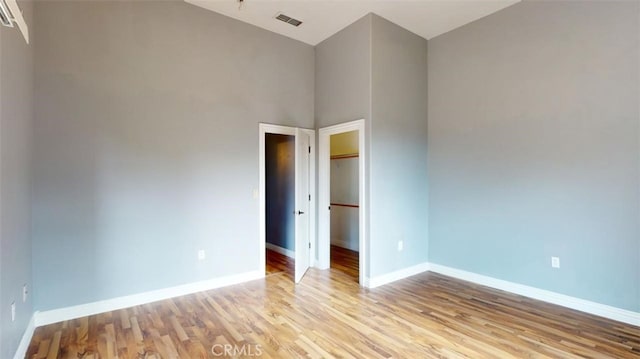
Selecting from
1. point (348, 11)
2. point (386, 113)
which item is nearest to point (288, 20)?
point (348, 11)

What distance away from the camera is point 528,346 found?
251 cm

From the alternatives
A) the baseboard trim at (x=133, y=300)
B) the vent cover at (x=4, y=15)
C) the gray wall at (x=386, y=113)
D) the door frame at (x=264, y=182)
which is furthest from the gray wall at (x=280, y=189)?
the vent cover at (x=4, y=15)

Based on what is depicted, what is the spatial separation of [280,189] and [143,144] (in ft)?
8.70

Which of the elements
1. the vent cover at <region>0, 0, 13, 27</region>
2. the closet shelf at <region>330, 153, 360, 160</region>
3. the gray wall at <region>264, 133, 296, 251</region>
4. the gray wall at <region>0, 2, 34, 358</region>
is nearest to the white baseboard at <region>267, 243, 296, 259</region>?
the gray wall at <region>264, 133, 296, 251</region>

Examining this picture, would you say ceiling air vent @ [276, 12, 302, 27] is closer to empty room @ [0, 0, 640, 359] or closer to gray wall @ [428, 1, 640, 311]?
empty room @ [0, 0, 640, 359]

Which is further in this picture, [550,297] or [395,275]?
[395,275]

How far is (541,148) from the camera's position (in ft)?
11.4

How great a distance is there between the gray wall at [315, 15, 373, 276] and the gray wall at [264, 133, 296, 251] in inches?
34.2

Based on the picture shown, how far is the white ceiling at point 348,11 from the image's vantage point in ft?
12.0

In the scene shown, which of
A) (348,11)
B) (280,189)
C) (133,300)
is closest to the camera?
(133,300)

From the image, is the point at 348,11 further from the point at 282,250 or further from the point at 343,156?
the point at 282,250

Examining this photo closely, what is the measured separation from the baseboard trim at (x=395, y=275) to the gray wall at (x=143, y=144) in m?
1.56

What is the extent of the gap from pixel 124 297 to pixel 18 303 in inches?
39.4

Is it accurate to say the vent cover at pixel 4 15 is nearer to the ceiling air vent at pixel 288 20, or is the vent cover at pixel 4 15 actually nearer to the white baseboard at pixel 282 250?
the ceiling air vent at pixel 288 20
